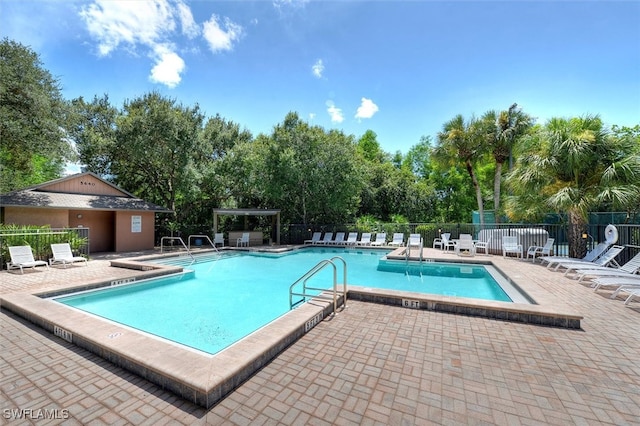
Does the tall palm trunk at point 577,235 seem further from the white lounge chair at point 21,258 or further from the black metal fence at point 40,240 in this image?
the black metal fence at point 40,240

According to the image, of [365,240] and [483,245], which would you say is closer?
[483,245]

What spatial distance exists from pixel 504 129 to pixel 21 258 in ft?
71.7

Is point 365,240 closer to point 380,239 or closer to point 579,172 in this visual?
point 380,239

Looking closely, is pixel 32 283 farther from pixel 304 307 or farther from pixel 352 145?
pixel 352 145

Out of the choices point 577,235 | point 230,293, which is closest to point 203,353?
point 230,293

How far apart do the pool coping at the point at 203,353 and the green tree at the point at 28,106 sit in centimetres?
885

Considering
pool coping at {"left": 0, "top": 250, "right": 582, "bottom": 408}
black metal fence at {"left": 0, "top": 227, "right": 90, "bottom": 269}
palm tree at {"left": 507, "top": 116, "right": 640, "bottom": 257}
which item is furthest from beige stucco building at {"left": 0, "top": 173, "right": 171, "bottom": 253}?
palm tree at {"left": 507, "top": 116, "right": 640, "bottom": 257}

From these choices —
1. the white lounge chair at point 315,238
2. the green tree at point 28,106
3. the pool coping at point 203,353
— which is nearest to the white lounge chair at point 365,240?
the white lounge chair at point 315,238

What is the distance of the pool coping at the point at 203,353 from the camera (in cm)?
275

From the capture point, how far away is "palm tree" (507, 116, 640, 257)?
346 inches

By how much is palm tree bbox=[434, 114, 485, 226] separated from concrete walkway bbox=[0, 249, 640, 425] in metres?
14.6

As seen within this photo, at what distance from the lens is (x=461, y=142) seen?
17.3m

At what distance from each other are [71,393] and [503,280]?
9.13m

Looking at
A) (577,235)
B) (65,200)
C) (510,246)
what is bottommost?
(510,246)
